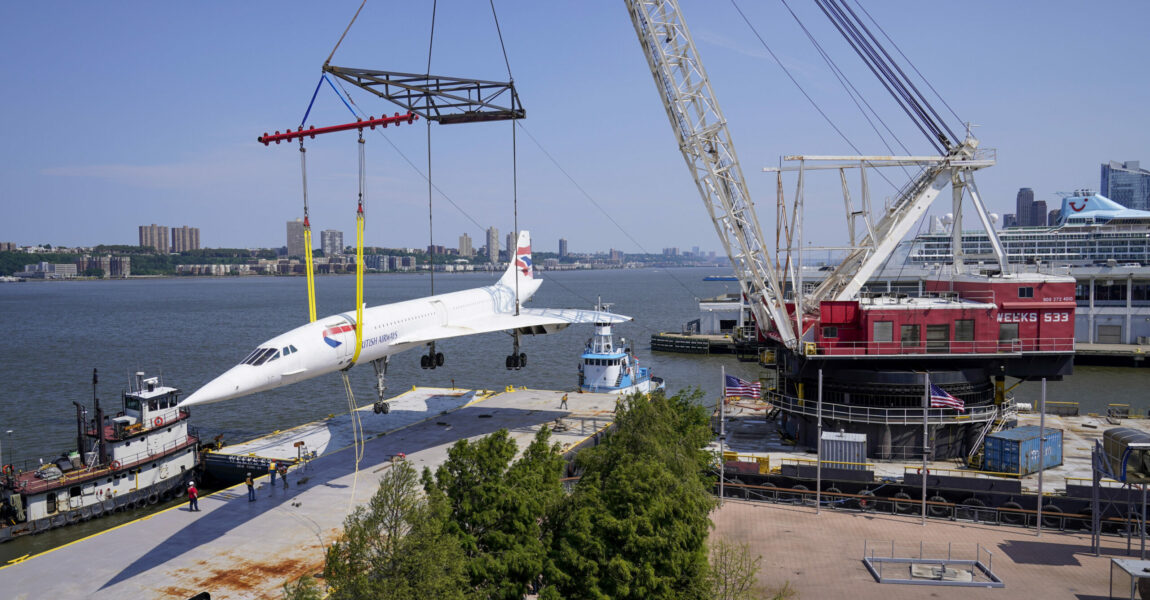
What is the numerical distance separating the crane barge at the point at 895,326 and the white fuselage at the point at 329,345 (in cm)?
1529

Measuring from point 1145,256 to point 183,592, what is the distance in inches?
4811

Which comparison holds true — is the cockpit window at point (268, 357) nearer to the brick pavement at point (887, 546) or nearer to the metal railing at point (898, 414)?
the brick pavement at point (887, 546)

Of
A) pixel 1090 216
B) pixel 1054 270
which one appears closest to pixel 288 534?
pixel 1054 270

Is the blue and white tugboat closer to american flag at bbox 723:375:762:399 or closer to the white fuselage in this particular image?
the white fuselage

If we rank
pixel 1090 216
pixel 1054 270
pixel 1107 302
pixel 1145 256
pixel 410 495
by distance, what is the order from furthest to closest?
pixel 1090 216
pixel 1145 256
pixel 1107 302
pixel 1054 270
pixel 410 495

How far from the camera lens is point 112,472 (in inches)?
1272

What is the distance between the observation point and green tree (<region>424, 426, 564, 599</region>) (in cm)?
1505

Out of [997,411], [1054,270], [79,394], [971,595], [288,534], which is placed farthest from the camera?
[79,394]

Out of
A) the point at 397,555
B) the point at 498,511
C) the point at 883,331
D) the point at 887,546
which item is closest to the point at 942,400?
the point at 883,331

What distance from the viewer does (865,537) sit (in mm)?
24234

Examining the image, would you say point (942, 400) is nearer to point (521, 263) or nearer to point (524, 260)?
point (521, 263)

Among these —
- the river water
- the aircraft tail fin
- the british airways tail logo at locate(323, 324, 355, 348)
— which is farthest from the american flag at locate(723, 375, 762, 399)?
the river water

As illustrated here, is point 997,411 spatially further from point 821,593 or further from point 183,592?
point 183,592

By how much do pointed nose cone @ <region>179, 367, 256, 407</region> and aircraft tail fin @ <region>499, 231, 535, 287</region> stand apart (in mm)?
28079
